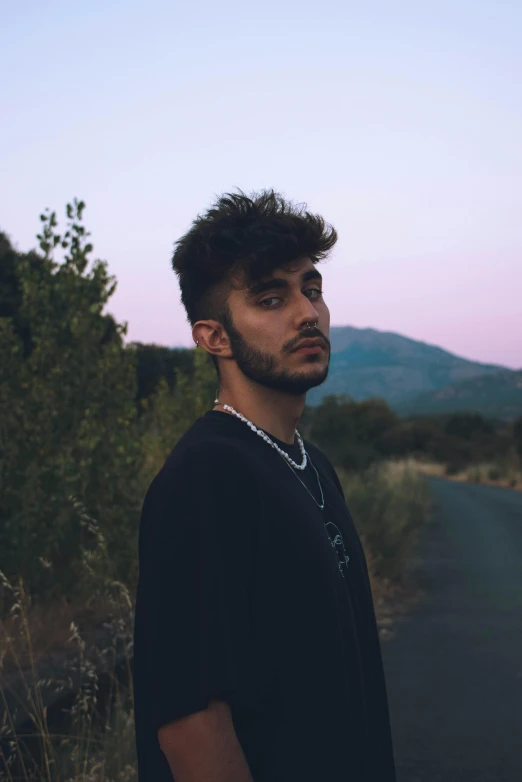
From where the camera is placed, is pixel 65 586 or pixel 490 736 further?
pixel 65 586

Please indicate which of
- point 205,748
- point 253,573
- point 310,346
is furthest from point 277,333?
point 205,748

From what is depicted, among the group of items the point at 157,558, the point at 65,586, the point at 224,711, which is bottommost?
the point at 65,586

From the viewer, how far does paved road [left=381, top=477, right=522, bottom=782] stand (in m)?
4.72

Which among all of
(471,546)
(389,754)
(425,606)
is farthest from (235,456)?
(471,546)

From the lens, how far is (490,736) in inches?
197

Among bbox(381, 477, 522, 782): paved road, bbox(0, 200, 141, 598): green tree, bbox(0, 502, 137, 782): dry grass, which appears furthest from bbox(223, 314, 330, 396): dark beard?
bbox(0, 200, 141, 598): green tree

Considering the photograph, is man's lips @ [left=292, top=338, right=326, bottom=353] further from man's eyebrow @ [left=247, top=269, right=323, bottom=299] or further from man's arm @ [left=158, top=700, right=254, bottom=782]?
man's arm @ [left=158, top=700, right=254, bottom=782]

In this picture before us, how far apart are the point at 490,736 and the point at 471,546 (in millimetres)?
8273

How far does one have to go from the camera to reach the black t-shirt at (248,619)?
1.55 m

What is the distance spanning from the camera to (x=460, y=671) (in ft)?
21.0

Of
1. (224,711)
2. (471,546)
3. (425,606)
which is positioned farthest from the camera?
(471,546)

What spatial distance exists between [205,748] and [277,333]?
0.96 metres

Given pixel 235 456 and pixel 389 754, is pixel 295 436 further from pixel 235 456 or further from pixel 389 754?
pixel 389 754

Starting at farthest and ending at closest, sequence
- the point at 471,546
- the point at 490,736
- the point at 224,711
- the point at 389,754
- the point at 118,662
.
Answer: the point at 471,546 < the point at 118,662 < the point at 490,736 < the point at 389,754 < the point at 224,711
